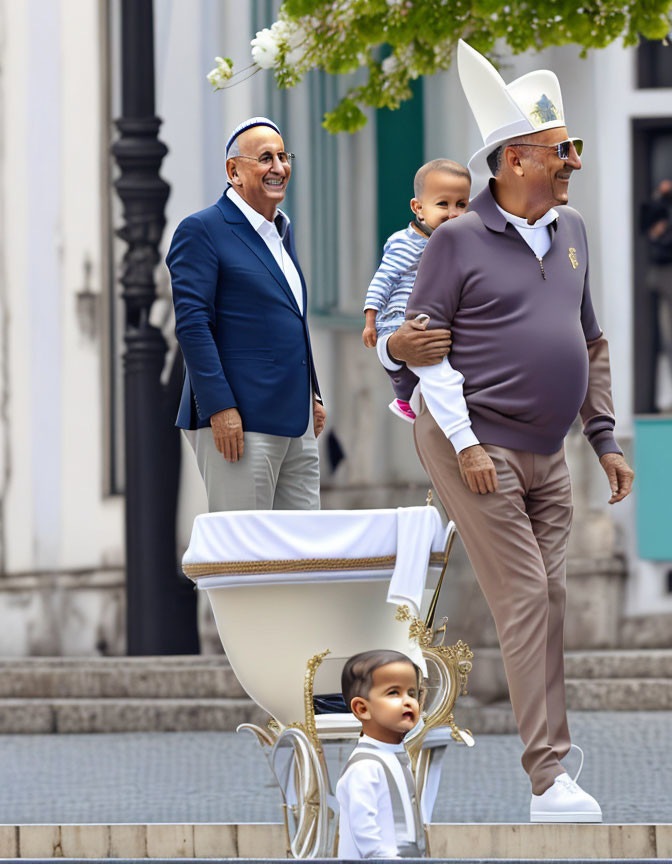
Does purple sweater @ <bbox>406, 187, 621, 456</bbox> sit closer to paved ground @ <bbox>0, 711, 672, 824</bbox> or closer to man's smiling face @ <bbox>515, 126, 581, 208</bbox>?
man's smiling face @ <bbox>515, 126, 581, 208</bbox>

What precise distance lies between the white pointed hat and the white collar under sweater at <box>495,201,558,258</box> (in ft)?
0.66

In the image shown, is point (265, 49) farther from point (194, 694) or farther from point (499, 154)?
point (194, 694)

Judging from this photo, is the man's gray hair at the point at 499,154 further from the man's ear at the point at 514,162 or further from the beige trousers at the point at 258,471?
the beige trousers at the point at 258,471

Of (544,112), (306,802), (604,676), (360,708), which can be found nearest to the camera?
(360,708)

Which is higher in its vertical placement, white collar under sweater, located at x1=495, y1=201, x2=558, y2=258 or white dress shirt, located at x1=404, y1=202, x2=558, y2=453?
white collar under sweater, located at x1=495, y1=201, x2=558, y2=258

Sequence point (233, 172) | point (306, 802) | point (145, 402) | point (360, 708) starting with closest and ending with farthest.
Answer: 1. point (360, 708)
2. point (306, 802)
3. point (233, 172)
4. point (145, 402)

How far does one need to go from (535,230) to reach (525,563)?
0.89 meters

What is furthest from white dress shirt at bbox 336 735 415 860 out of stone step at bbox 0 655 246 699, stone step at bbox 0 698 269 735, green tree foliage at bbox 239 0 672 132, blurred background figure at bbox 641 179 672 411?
blurred background figure at bbox 641 179 672 411

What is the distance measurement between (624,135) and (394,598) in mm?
7317

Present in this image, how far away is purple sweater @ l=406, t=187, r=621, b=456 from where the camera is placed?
5.34m

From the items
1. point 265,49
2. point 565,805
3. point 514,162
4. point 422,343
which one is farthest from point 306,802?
point 265,49

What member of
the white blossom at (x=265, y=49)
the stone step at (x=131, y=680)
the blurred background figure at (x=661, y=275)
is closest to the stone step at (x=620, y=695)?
the stone step at (x=131, y=680)

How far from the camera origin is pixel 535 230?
545cm

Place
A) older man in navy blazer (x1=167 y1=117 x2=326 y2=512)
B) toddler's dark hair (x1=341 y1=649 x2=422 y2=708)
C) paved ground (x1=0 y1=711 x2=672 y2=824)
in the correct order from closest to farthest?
toddler's dark hair (x1=341 y1=649 x2=422 y2=708) → older man in navy blazer (x1=167 y1=117 x2=326 y2=512) → paved ground (x1=0 y1=711 x2=672 y2=824)
